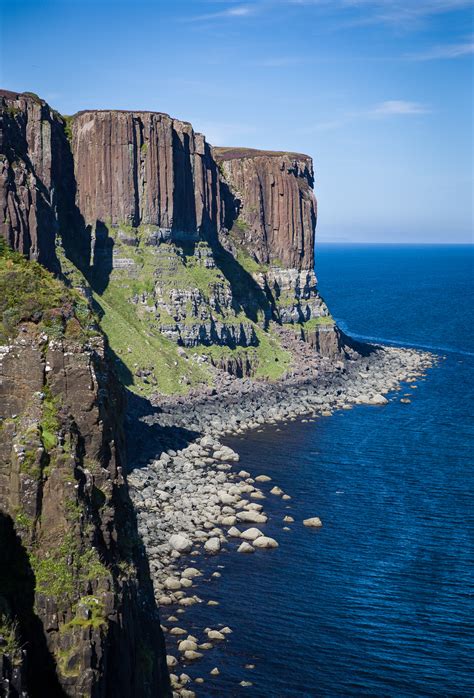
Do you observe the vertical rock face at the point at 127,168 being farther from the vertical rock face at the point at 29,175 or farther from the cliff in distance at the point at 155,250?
the vertical rock face at the point at 29,175

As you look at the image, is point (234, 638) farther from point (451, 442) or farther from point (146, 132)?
point (146, 132)

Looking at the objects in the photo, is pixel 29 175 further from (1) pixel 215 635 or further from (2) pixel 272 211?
(2) pixel 272 211

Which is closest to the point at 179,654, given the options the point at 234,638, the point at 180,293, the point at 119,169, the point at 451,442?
the point at 234,638

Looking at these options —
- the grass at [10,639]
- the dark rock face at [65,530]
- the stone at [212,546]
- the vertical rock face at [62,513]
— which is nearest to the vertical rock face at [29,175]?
the stone at [212,546]

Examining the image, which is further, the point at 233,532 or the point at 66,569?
the point at 233,532

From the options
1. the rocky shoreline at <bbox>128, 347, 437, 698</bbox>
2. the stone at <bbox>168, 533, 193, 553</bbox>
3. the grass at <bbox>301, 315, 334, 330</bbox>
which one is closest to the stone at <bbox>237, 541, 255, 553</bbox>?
the rocky shoreline at <bbox>128, 347, 437, 698</bbox>

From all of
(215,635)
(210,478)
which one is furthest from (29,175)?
(215,635)
